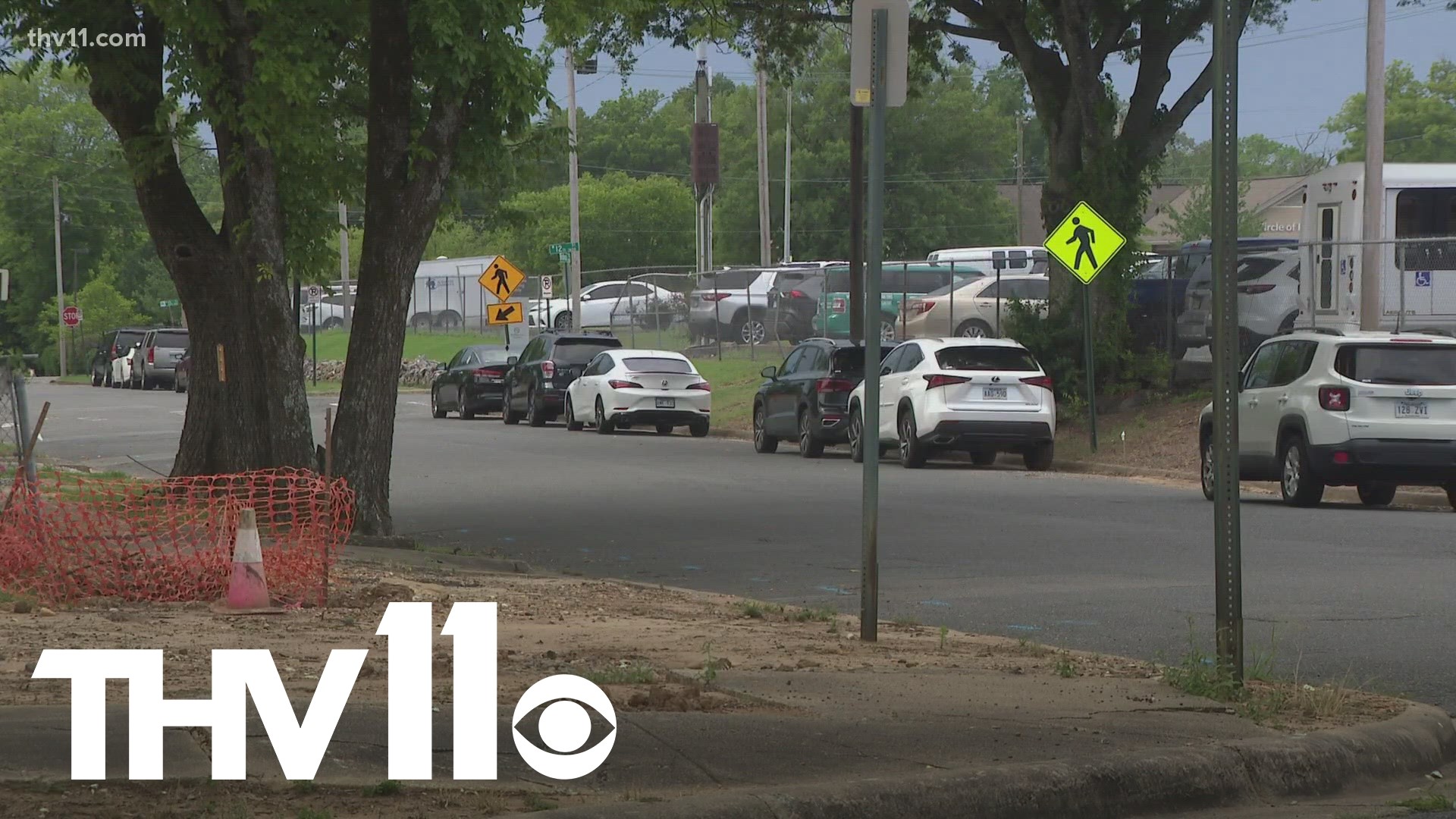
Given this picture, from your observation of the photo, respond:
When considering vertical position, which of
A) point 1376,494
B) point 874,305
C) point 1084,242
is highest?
point 1084,242

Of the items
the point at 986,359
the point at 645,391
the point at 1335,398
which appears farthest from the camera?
the point at 645,391

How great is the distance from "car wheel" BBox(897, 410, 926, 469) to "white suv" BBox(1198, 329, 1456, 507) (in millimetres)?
5688

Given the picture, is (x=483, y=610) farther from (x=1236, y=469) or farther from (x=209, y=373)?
(x=209, y=373)

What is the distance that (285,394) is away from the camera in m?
16.4

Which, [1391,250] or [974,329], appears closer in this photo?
[1391,250]

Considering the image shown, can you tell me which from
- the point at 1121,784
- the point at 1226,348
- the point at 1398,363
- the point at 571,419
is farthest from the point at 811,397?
the point at 1121,784

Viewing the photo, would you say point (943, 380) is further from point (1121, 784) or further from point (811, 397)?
point (1121, 784)

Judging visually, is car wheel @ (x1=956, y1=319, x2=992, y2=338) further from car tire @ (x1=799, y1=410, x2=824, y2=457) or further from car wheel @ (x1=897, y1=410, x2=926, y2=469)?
car wheel @ (x1=897, y1=410, x2=926, y2=469)

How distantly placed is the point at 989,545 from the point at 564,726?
920 cm

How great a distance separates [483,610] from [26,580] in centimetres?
276

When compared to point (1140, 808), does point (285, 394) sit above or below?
above

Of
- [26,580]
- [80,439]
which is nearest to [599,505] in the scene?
[26,580]

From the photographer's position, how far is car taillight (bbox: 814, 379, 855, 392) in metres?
27.4

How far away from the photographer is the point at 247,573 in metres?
10.5
